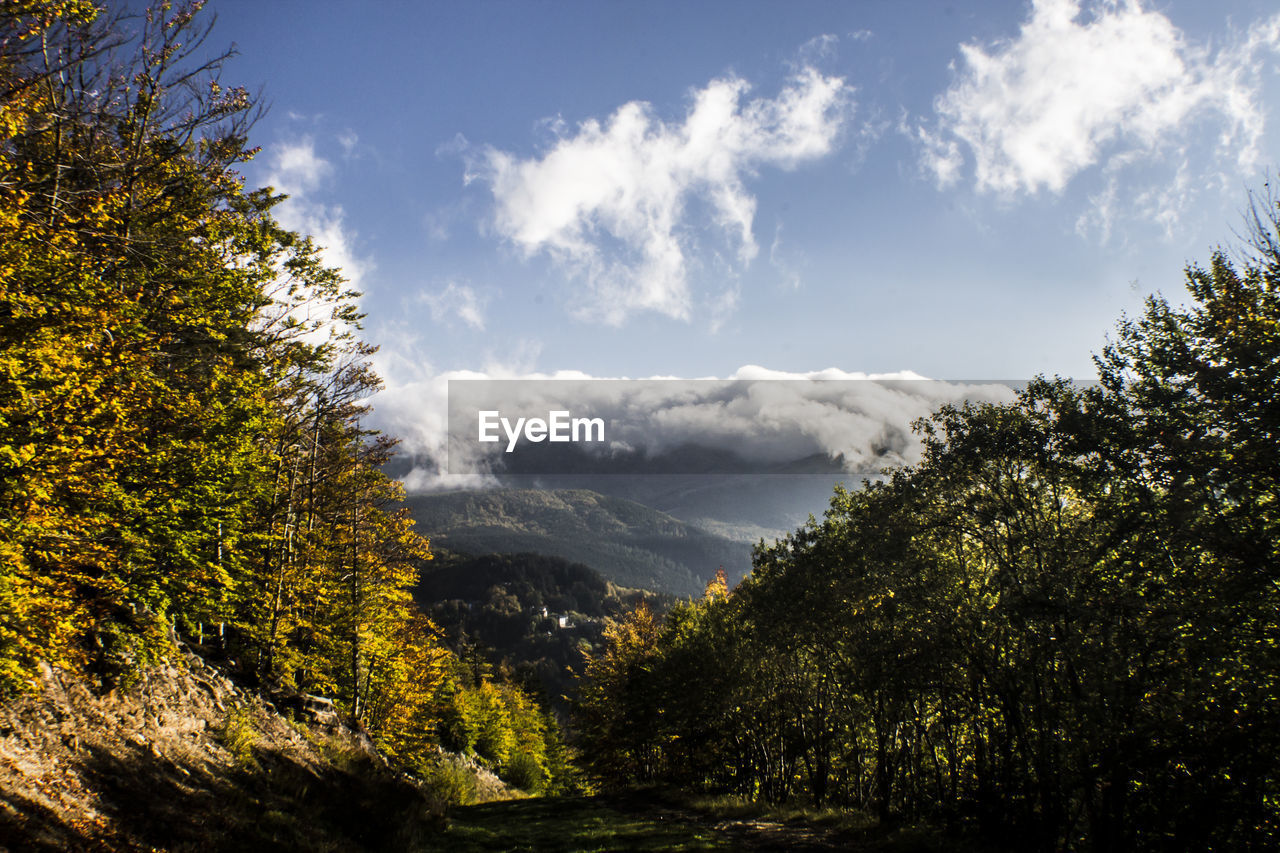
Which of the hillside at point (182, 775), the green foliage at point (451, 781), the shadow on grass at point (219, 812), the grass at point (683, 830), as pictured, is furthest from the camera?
the green foliage at point (451, 781)

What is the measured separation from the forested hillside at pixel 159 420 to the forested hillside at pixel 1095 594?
718 inches

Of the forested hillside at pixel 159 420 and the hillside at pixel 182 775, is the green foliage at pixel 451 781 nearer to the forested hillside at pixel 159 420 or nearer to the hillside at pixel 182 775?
the forested hillside at pixel 159 420

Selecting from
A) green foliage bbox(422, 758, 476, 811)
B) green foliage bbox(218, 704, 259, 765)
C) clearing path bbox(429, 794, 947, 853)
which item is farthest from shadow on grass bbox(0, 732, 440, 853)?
green foliage bbox(422, 758, 476, 811)

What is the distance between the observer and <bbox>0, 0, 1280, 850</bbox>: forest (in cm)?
971

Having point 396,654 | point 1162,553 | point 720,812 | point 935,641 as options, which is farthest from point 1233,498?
point 396,654

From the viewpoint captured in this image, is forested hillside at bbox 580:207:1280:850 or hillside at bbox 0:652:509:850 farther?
forested hillside at bbox 580:207:1280:850

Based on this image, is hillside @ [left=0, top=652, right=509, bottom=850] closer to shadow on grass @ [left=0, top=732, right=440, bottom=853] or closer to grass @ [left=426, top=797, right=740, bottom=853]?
shadow on grass @ [left=0, top=732, right=440, bottom=853]

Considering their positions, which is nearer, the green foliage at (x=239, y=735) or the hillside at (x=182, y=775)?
the hillside at (x=182, y=775)

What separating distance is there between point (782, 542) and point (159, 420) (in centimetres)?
2286

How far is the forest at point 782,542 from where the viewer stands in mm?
9711

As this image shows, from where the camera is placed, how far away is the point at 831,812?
23828mm

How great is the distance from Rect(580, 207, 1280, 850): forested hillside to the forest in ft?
0.25

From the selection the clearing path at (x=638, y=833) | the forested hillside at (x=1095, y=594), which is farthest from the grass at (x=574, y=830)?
the forested hillside at (x=1095, y=594)

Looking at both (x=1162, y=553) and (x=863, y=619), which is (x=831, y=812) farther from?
(x=1162, y=553)
